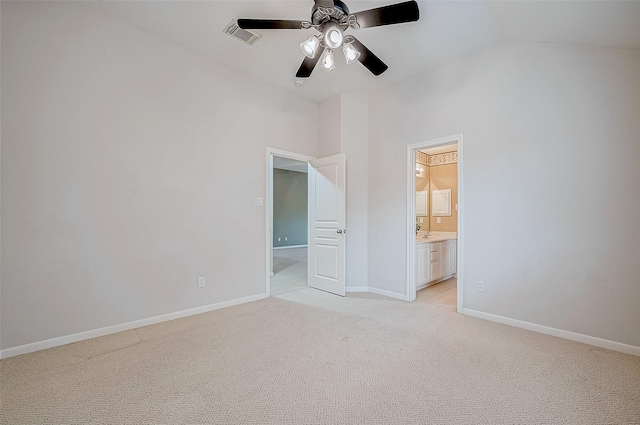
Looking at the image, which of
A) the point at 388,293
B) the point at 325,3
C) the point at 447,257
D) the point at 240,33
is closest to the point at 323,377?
the point at 388,293

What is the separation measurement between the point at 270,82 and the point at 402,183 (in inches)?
90.2

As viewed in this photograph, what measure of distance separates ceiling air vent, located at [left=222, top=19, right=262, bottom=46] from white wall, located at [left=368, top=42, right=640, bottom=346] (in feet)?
6.89

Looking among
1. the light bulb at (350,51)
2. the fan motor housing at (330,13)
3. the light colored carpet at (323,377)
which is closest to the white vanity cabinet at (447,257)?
the light colored carpet at (323,377)

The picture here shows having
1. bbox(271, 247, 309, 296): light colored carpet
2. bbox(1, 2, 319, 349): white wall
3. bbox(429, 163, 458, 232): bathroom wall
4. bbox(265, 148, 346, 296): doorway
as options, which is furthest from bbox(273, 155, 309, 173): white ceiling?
bbox(1, 2, 319, 349): white wall

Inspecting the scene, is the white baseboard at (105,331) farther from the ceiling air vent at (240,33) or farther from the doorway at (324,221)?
the ceiling air vent at (240,33)

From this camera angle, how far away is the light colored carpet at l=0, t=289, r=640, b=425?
5.22 ft

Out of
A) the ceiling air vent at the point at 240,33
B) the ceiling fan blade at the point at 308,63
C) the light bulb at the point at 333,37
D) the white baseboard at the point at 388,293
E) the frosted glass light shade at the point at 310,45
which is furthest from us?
the white baseboard at the point at 388,293

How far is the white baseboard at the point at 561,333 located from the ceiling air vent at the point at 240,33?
149 inches

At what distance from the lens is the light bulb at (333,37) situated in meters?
2.12

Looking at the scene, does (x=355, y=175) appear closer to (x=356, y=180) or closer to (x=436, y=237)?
(x=356, y=180)

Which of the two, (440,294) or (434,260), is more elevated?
(434,260)

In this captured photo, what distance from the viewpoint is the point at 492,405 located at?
166 centimetres

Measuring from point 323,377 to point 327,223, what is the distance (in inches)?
96.6

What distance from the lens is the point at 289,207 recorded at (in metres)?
10.2
